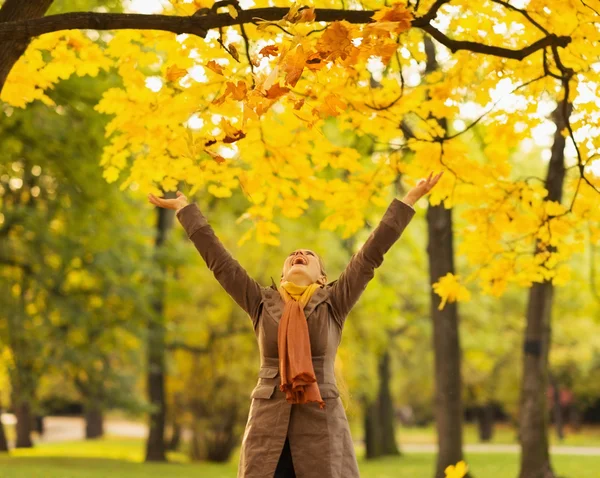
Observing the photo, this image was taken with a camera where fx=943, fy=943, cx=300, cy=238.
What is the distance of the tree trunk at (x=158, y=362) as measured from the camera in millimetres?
17562

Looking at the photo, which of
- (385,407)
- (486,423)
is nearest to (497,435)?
(486,423)

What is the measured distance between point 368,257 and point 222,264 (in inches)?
26.0

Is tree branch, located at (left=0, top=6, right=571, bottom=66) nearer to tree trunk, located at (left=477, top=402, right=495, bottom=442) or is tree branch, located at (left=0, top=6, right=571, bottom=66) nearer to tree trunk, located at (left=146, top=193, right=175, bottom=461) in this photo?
tree trunk, located at (left=146, top=193, right=175, bottom=461)

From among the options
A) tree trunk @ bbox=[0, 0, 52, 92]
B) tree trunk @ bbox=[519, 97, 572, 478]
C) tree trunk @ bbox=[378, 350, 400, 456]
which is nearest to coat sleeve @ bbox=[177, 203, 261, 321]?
tree trunk @ bbox=[0, 0, 52, 92]

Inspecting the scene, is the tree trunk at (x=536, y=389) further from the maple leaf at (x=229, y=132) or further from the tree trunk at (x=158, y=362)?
the tree trunk at (x=158, y=362)

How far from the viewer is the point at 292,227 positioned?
19578 mm

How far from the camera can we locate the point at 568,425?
126 ft

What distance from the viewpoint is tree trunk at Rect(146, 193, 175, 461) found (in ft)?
57.6

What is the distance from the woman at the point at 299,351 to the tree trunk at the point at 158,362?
43.1 ft

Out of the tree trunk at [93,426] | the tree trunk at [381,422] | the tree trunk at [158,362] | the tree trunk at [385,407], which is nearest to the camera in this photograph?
the tree trunk at [158,362]

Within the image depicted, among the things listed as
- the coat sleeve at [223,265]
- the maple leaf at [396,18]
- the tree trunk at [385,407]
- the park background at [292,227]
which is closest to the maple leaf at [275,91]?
the park background at [292,227]

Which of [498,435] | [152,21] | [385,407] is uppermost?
[152,21]

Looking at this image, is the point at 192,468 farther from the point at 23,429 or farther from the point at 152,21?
the point at 152,21

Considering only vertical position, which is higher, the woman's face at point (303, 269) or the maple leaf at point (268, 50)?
the maple leaf at point (268, 50)
